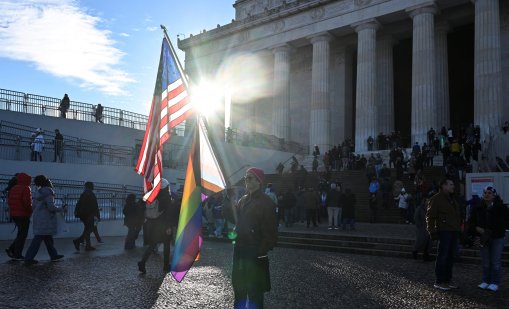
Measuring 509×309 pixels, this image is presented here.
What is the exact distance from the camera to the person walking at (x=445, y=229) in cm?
808

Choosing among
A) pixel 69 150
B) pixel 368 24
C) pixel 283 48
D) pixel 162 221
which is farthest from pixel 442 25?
pixel 162 221

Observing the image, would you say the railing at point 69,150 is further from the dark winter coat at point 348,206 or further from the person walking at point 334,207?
the dark winter coat at point 348,206

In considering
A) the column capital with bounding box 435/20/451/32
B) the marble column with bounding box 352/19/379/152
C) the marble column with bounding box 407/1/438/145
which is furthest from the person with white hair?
the column capital with bounding box 435/20/451/32

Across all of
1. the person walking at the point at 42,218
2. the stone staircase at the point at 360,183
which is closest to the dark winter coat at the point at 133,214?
the person walking at the point at 42,218

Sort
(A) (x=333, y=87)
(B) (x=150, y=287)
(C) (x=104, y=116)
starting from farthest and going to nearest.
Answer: (A) (x=333, y=87) < (C) (x=104, y=116) < (B) (x=150, y=287)

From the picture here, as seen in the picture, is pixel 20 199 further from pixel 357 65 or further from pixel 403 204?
pixel 357 65

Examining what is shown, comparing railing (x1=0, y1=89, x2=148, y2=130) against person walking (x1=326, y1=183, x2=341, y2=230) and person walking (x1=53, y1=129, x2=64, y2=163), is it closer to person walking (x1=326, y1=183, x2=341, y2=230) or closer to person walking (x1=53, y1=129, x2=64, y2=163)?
person walking (x1=53, y1=129, x2=64, y2=163)

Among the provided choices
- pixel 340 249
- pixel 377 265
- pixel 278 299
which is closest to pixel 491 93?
pixel 340 249

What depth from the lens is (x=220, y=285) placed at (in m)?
8.30

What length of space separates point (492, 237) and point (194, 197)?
5.12m

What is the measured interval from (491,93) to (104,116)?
22117 mm

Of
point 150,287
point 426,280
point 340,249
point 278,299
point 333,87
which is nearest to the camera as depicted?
point 278,299

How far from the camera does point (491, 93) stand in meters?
28.5

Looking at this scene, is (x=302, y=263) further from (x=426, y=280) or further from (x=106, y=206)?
(x=106, y=206)
